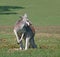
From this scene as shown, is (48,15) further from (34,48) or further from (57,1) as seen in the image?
(34,48)

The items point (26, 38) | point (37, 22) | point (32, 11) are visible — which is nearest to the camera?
point (26, 38)

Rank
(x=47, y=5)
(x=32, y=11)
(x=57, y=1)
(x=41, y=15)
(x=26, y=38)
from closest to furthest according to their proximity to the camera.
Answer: (x=26, y=38) < (x=41, y=15) < (x=32, y=11) < (x=47, y=5) < (x=57, y=1)

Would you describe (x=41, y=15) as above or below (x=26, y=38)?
below

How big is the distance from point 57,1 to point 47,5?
3.61m

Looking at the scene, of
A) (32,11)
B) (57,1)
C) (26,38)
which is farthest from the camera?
(57,1)

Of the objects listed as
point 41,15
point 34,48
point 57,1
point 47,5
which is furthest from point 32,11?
point 34,48

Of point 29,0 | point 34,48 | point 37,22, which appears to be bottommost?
point 29,0

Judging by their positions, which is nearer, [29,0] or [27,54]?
[27,54]

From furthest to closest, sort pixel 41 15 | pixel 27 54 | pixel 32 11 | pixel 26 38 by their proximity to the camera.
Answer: pixel 32 11, pixel 41 15, pixel 26 38, pixel 27 54

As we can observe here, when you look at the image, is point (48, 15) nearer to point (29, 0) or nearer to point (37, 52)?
point (29, 0)

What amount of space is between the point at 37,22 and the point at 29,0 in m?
19.5

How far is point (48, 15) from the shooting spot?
35812mm

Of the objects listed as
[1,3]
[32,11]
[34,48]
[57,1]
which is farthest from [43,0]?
[34,48]

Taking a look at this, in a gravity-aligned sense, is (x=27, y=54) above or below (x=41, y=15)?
above
